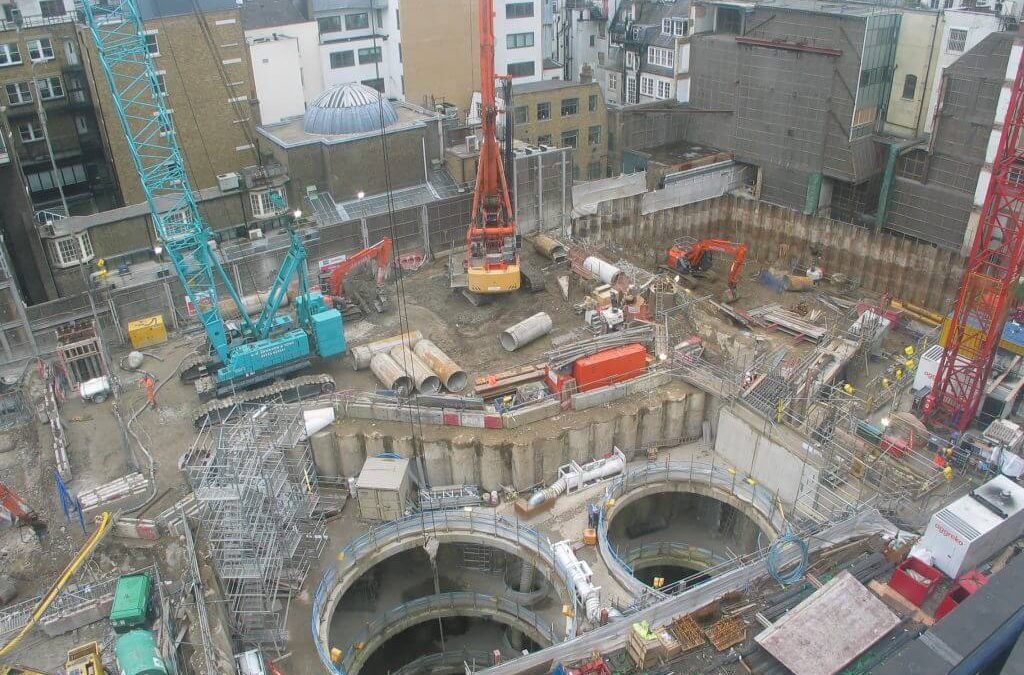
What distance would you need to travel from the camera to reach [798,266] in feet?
158

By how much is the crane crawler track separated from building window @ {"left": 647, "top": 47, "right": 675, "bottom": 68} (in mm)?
37739

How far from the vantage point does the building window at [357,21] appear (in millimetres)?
59597

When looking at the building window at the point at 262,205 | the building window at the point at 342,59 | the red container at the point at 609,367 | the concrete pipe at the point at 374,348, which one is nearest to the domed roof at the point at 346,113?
the building window at the point at 262,205

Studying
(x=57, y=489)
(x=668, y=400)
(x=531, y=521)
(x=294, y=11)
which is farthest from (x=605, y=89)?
(x=57, y=489)

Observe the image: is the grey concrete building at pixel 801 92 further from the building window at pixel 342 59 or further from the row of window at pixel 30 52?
the row of window at pixel 30 52

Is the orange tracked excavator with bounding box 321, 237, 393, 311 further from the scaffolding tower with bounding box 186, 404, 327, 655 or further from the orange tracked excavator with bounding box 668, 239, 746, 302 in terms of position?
the orange tracked excavator with bounding box 668, 239, 746, 302

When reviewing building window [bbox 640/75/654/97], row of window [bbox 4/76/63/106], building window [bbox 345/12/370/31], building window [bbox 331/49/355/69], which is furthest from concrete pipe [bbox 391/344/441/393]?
building window [bbox 640/75/654/97]

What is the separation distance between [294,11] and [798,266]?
1558 inches

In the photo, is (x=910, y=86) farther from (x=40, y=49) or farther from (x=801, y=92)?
(x=40, y=49)

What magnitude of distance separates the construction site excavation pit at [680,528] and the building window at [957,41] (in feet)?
91.0

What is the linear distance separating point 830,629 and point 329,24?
177ft

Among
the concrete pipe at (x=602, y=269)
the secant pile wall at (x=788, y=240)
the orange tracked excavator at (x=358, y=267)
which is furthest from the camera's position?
the secant pile wall at (x=788, y=240)

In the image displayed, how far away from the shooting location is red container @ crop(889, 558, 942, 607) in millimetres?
23422

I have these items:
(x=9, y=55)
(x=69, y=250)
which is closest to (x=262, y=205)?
(x=69, y=250)
